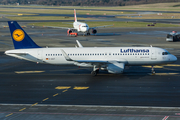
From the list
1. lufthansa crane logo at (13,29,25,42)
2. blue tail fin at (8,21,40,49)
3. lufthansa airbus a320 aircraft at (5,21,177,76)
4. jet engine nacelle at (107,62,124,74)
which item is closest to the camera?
jet engine nacelle at (107,62,124,74)

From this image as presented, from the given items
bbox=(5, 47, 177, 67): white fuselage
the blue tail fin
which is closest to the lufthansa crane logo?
the blue tail fin

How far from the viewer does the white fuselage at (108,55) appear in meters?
42.0

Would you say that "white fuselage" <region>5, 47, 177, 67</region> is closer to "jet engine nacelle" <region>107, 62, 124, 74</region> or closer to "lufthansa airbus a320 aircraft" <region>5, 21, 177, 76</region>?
"lufthansa airbus a320 aircraft" <region>5, 21, 177, 76</region>

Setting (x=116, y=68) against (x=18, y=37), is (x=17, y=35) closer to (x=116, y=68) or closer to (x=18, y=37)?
(x=18, y=37)

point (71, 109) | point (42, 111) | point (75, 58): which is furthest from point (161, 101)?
point (75, 58)

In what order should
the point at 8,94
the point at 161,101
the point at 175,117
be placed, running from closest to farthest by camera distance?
the point at 175,117, the point at 161,101, the point at 8,94

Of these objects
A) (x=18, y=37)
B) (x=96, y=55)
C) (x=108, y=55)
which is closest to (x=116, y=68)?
(x=108, y=55)

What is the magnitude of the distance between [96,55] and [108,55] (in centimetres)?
195

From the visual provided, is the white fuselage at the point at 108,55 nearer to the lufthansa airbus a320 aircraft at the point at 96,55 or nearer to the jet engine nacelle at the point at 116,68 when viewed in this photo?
the lufthansa airbus a320 aircraft at the point at 96,55

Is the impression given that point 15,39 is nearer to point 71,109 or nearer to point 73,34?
point 71,109

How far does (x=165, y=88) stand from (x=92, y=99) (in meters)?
10.6

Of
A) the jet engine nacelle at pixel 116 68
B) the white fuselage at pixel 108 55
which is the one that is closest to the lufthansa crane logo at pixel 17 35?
the white fuselage at pixel 108 55

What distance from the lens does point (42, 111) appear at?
89.9 feet

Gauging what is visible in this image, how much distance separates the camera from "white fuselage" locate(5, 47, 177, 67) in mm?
41969
